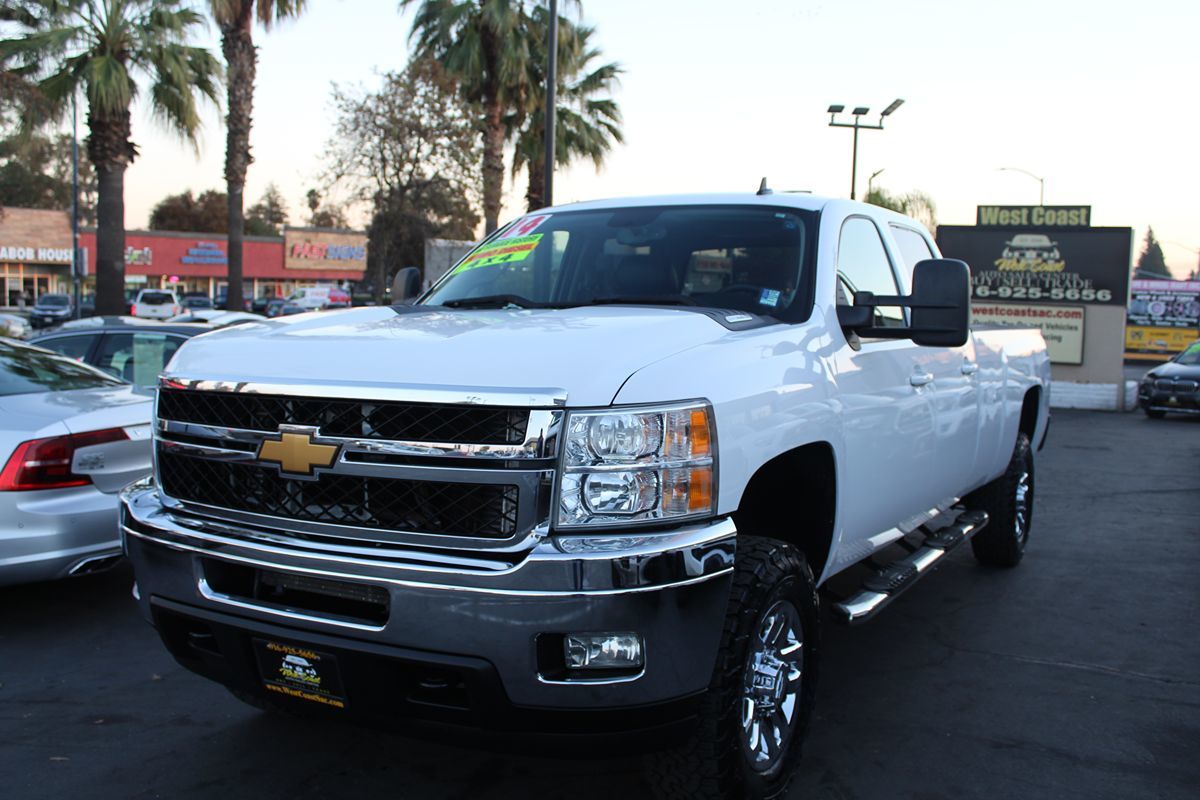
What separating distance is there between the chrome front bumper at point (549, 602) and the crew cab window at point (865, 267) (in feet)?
5.77

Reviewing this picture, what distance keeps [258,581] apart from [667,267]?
2063mm

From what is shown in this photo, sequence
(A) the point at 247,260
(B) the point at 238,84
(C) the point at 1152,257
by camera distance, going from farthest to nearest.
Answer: (C) the point at 1152,257
(A) the point at 247,260
(B) the point at 238,84

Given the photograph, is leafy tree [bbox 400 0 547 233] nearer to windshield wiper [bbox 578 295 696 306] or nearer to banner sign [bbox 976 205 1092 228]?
banner sign [bbox 976 205 1092 228]

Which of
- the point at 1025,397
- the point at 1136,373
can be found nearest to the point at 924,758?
the point at 1025,397

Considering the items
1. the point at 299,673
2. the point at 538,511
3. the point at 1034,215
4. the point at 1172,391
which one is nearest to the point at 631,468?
the point at 538,511

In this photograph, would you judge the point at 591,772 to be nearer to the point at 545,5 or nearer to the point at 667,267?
the point at 667,267

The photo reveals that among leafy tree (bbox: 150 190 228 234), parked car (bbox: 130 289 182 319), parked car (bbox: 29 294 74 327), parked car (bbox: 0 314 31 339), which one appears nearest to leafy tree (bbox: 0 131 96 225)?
leafy tree (bbox: 150 190 228 234)

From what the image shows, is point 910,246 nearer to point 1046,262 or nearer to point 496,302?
point 496,302

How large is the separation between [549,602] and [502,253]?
2398 mm

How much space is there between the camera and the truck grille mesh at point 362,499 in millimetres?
2686

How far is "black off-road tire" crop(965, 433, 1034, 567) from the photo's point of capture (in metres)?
6.48

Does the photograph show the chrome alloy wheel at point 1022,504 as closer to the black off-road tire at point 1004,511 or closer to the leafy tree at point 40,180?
the black off-road tire at point 1004,511

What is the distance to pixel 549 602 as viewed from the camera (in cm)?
256

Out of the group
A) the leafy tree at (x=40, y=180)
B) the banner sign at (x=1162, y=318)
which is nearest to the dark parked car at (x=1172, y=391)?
the banner sign at (x=1162, y=318)
